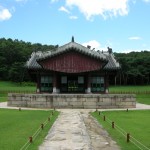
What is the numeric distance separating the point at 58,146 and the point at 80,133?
14.4 ft

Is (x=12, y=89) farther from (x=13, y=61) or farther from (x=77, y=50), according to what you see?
(x=13, y=61)

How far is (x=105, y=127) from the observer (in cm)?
2306

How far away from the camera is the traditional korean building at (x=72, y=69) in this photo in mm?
45812

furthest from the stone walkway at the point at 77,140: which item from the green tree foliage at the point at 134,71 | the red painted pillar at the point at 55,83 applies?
the green tree foliage at the point at 134,71

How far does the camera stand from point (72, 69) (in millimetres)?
46125

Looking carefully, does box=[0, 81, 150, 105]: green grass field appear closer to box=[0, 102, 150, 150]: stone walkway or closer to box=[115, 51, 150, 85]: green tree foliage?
box=[115, 51, 150, 85]: green tree foliage

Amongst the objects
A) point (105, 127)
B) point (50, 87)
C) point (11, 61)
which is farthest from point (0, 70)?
point (105, 127)

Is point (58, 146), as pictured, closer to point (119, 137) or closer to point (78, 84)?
point (119, 137)

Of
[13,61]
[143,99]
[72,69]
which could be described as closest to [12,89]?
[143,99]

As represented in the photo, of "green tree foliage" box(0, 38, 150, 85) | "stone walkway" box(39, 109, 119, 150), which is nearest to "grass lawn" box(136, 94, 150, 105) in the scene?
"stone walkway" box(39, 109, 119, 150)

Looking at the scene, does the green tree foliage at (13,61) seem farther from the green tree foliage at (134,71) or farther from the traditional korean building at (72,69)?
the traditional korean building at (72,69)

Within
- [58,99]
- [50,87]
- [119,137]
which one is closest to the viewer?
[119,137]

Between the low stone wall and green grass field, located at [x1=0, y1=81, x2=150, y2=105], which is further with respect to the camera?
green grass field, located at [x1=0, y1=81, x2=150, y2=105]

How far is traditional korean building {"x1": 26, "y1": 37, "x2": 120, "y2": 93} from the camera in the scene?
45812 mm
